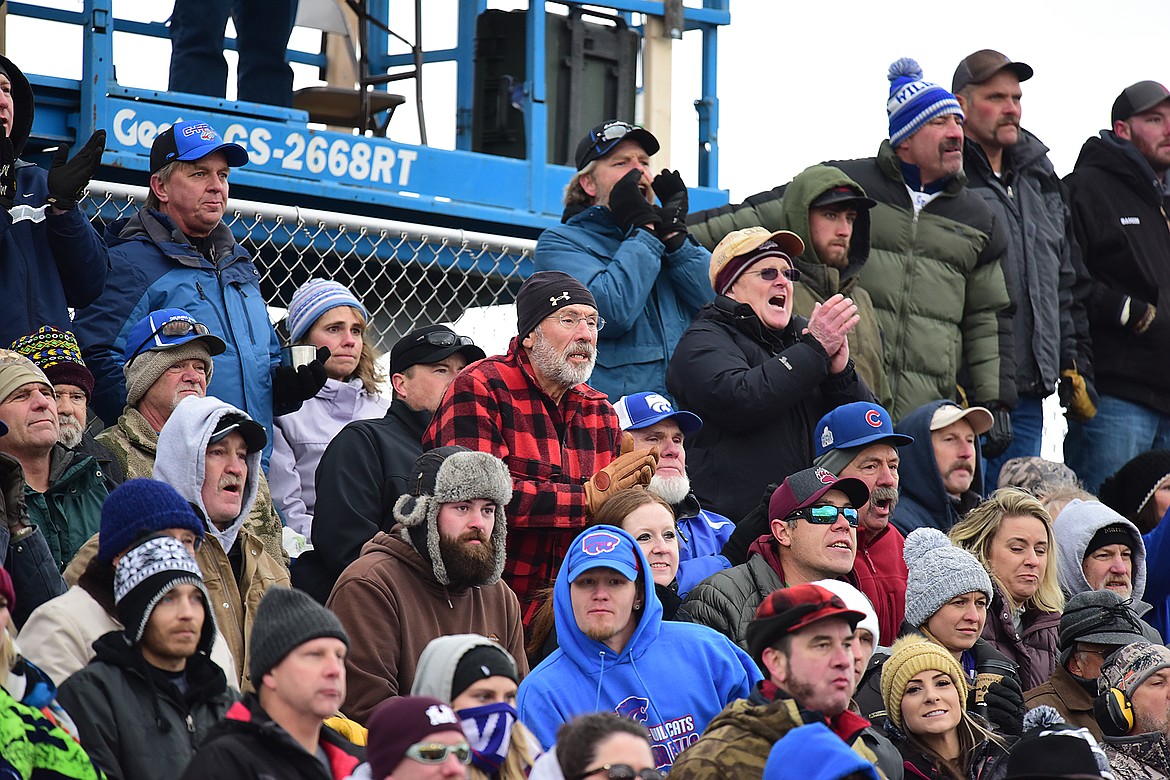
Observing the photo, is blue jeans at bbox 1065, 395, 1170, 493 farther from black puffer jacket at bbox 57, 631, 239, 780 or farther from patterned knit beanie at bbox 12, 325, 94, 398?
black puffer jacket at bbox 57, 631, 239, 780

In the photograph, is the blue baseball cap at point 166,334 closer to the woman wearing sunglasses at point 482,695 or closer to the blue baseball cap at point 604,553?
the blue baseball cap at point 604,553

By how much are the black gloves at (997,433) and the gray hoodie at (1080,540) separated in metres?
0.86

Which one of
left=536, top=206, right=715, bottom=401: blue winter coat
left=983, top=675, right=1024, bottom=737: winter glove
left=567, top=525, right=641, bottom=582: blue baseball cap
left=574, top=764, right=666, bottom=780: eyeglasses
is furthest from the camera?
left=536, top=206, right=715, bottom=401: blue winter coat

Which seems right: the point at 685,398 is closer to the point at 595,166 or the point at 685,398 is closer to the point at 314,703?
the point at 595,166

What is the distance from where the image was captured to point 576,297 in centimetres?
662

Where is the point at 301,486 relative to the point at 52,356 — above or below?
below

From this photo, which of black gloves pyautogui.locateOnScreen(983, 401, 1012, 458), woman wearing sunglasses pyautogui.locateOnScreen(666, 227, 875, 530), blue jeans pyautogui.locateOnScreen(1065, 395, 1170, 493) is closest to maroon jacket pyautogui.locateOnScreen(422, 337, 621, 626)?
woman wearing sunglasses pyautogui.locateOnScreen(666, 227, 875, 530)

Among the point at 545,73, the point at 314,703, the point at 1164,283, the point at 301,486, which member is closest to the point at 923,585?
the point at 301,486

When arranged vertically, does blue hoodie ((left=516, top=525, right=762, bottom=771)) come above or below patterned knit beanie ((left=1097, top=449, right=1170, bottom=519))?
below

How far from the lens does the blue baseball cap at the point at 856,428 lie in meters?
7.00

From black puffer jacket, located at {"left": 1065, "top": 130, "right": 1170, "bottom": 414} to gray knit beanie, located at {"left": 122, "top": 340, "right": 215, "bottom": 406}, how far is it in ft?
16.8

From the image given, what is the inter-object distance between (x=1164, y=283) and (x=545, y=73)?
3.66 m

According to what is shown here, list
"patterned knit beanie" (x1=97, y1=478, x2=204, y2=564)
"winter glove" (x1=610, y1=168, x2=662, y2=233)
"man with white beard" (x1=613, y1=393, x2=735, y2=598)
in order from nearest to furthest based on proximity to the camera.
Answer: "patterned knit beanie" (x1=97, y1=478, x2=204, y2=564) < "man with white beard" (x1=613, y1=393, x2=735, y2=598) < "winter glove" (x1=610, y1=168, x2=662, y2=233)

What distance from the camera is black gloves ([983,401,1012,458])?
28.5 ft
